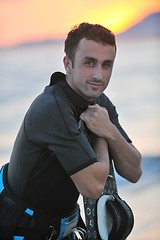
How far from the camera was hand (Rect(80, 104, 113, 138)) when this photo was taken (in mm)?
2082

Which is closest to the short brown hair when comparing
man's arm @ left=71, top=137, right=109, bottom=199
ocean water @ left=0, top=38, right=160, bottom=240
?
man's arm @ left=71, top=137, right=109, bottom=199

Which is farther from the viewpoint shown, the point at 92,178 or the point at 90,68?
the point at 90,68

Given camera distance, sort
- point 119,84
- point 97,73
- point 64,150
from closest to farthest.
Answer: point 64,150
point 97,73
point 119,84

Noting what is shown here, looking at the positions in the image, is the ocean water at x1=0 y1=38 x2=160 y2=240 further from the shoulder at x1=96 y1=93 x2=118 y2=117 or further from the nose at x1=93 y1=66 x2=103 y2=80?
the nose at x1=93 y1=66 x2=103 y2=80

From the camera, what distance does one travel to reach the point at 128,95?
2.90m

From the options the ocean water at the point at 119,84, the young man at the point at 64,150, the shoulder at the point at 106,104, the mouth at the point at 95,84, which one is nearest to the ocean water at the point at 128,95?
the ocean water at the point at 119,84

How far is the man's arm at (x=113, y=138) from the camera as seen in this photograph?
2090 mm

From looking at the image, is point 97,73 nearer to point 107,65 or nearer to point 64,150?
point 107,65

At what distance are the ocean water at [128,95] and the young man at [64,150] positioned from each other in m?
0.67

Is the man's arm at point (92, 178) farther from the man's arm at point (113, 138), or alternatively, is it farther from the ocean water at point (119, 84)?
the ocean water at point (119, 84)

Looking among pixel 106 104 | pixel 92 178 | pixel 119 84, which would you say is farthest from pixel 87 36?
pixel 119 84

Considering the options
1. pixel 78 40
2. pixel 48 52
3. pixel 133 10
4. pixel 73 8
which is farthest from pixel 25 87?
pixel 78 40

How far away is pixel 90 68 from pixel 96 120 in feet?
0.57

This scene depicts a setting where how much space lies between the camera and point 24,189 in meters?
2.05
